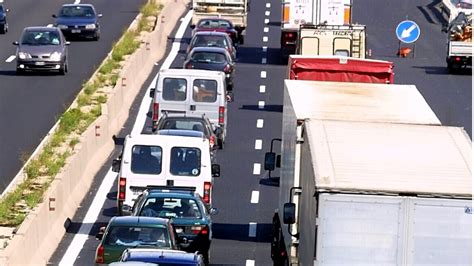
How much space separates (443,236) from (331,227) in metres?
1.17

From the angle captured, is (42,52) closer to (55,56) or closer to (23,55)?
(55,56)

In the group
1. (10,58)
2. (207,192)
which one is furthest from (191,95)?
(10,58)

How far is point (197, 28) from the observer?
5775 cm

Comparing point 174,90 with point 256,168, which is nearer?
point 256,168

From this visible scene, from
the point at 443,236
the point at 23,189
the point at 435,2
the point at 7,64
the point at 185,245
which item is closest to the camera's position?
the point at 443,236

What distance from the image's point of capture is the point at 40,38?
168ft

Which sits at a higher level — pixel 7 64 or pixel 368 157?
pixel 368 157

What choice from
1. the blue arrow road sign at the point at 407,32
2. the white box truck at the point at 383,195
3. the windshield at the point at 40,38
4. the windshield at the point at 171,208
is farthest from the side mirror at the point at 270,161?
the blue arrow road sign at the point at 407,32

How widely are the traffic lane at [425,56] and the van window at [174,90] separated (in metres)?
7.65

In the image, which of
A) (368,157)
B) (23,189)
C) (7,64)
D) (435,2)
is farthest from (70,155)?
(435,2)

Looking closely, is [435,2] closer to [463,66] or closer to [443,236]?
[463,66]

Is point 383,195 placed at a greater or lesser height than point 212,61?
greater

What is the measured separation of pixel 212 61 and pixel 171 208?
65.2ft

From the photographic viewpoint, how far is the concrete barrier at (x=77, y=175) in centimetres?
2589
